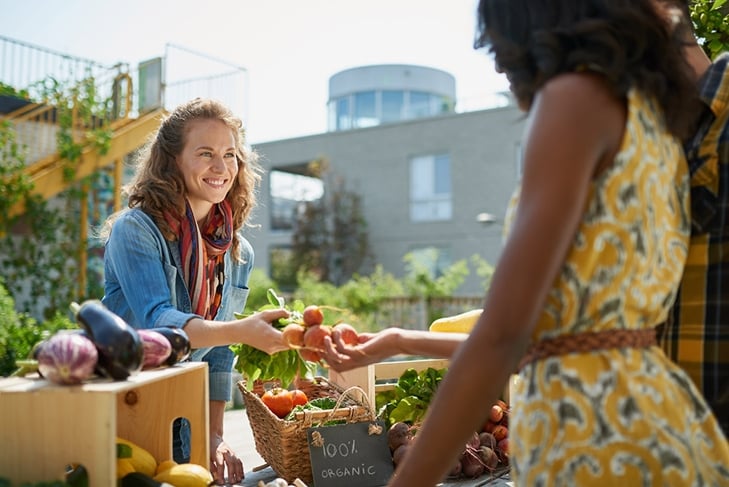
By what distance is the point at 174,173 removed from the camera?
2484 millimetres

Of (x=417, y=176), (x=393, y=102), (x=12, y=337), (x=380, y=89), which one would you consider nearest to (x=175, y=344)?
(x=12, y=337)

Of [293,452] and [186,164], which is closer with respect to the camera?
[293,452]

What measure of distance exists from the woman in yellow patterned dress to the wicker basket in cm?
117

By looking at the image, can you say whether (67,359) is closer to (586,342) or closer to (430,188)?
(586,342)

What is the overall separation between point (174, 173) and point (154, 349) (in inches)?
41.8

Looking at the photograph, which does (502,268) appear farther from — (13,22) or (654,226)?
(13,22)

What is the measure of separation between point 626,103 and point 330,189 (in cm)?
2082

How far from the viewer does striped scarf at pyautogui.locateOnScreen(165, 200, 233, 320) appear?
2.36 meters

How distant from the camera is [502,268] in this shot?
3.52ft

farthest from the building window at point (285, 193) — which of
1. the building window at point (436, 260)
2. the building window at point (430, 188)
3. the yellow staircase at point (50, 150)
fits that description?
the yellow staircase at point (50, 150)

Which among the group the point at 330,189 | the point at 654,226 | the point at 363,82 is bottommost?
the point at 654,226

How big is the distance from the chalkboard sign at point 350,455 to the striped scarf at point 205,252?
579 millimetres

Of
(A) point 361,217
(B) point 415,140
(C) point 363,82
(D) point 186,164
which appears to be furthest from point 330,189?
(D) point 186,164

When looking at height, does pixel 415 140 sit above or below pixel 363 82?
below
